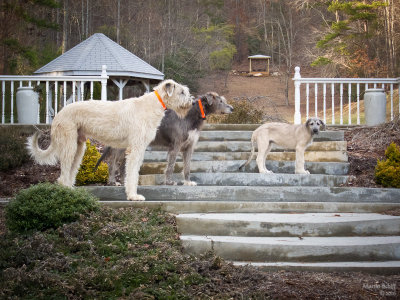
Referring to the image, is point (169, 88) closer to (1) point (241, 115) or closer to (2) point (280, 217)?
(2) point (280, 217)

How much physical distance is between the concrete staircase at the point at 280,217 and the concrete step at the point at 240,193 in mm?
15

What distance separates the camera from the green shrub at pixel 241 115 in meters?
12.6

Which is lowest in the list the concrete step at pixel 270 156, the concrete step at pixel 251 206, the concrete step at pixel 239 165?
the concrete step at pixel 251 206

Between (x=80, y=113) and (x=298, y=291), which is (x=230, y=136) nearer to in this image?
(x=80, y=113)

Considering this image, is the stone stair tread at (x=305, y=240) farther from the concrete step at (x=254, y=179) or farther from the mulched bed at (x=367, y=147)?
the mulched bed at (x=367, y=147)

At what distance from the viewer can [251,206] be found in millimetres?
6121

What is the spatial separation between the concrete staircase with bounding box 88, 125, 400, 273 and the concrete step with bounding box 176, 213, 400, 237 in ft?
0.04

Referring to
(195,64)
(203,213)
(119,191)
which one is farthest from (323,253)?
(195,64)

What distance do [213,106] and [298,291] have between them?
4541 mm

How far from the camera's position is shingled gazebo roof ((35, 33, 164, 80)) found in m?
15.8

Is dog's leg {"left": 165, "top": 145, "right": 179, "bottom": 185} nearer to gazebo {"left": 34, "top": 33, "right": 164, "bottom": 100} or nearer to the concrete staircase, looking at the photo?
the concrete staircase

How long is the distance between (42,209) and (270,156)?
529 centimetres

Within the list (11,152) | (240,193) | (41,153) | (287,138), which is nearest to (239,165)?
(287,138)

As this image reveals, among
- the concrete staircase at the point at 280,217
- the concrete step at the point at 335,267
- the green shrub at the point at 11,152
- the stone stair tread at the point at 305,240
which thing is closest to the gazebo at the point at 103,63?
the green shrub at the point at 11,152
